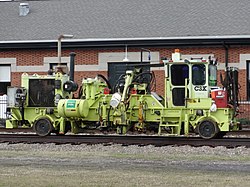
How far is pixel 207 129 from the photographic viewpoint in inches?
807

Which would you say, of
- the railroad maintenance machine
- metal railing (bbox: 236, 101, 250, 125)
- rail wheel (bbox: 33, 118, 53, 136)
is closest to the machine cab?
the railroad maintenance machine

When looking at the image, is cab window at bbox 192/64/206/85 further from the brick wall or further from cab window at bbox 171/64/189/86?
the brick wall

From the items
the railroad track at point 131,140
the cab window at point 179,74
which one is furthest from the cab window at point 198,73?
the railroad track at point 131,140

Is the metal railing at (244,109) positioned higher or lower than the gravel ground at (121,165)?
higher

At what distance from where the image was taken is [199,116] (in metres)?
20.7

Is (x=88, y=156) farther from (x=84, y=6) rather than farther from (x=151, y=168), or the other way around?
(x=84, y=6)

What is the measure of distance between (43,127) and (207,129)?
517 cm

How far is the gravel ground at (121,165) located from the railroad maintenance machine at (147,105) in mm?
1649

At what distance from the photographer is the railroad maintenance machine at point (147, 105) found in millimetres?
20734

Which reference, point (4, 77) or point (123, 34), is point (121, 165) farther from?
point (4, 77)

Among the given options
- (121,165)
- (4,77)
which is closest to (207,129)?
(121,165)

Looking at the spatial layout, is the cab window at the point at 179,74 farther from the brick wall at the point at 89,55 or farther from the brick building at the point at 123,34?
the brick wall at the point at 89,55

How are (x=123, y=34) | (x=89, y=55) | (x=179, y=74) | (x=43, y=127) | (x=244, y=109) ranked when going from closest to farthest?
(x=179, y=74)
(x=43, y=127)
(x=244, y=109)
(x=123, y=34)
(x=89, y=55)

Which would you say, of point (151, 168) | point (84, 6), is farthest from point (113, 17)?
point (151, 168)
